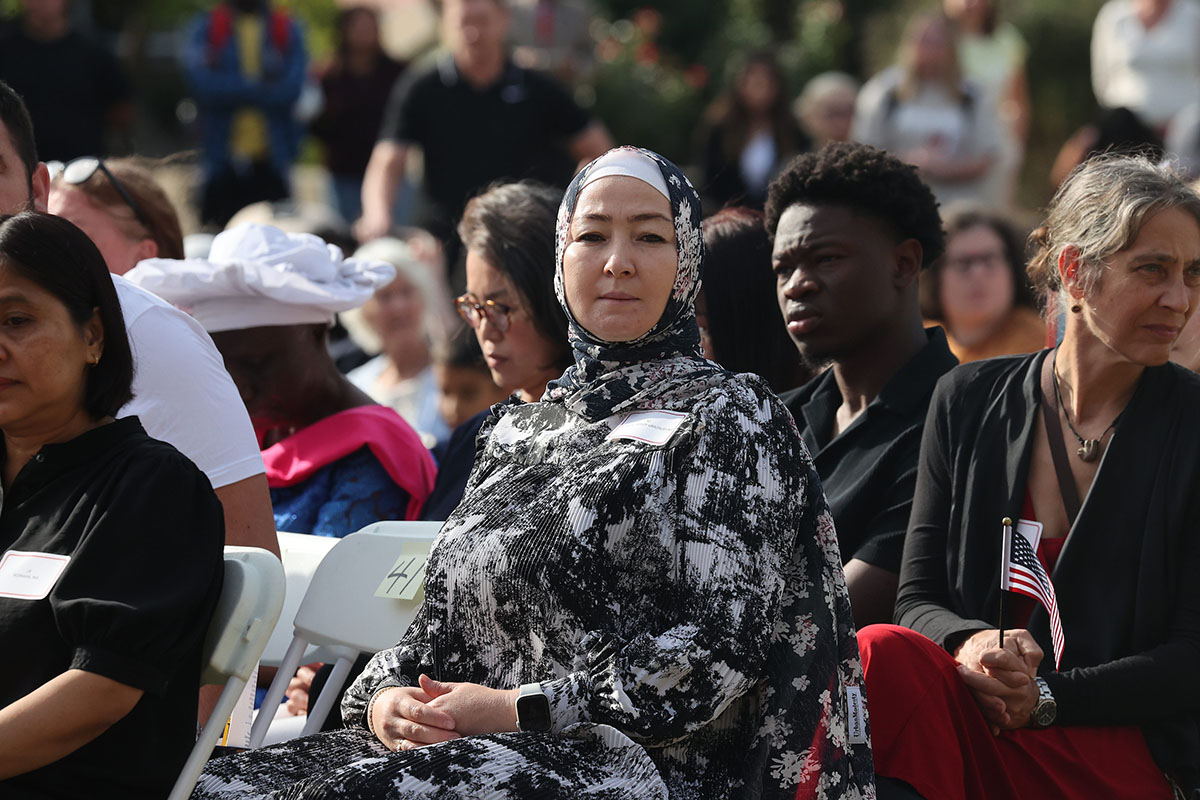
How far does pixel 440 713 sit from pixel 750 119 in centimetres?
669

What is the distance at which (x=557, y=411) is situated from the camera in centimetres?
298

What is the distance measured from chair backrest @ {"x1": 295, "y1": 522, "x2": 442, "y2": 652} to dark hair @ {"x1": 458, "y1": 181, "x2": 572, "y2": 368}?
77cm

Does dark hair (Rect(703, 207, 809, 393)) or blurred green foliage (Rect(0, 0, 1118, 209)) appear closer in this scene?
dark hair (Rect(703, 207, 809, 393))

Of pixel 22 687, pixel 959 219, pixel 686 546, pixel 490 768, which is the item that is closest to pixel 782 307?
pixel 686 546

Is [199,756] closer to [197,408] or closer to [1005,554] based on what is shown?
[197,408]

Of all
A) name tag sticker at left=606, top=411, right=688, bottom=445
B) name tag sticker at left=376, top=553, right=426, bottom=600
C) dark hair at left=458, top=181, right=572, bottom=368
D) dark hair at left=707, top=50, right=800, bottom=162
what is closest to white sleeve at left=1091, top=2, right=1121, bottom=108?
dark hair at left=707, top=50, right=800, bottom=162

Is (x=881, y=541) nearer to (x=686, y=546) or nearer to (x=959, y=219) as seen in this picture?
(x=686, y=546)

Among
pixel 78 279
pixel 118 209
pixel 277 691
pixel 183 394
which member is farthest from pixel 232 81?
pixel 78 279

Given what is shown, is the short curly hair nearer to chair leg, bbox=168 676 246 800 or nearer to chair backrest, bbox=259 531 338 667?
chair backrest, bbox=259 531 338 667

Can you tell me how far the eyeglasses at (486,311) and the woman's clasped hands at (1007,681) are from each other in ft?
5.36

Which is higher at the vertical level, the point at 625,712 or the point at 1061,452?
the point at 1061,452

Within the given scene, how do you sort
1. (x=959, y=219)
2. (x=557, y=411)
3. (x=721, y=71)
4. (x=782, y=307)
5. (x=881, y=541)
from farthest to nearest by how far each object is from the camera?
1. (x=721, y=71)
2. (x=959, y=219)
3. (x=782, y=307)
4. (x=881, y=541)
5. (x=557, y=411)

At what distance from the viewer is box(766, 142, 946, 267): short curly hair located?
12.8 ft

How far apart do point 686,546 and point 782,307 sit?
142cm
